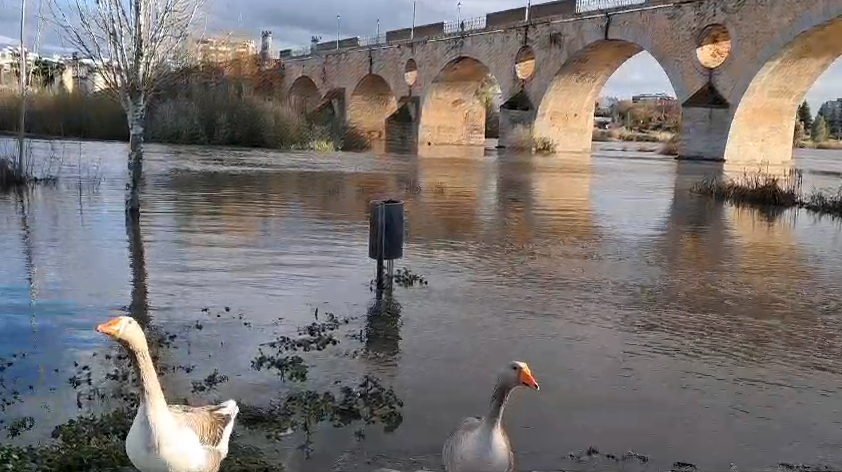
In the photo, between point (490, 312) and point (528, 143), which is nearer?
point (490, 312)

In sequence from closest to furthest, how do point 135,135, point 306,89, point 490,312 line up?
point 490,312
point 135,135
point 306,89

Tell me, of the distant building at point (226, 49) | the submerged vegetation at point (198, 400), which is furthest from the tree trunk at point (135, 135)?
the distant building at point (226, 49)

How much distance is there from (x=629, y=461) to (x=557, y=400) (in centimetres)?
99

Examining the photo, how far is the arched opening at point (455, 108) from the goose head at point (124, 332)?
5238cm

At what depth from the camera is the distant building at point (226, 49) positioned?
53281mm

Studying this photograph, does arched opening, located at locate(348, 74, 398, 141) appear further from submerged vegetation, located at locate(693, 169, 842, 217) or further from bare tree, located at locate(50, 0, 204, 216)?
bare tree, located at locate(50, 0, 204, 216)

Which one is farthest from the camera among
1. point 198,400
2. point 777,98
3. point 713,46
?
point 713,46

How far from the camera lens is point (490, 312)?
7953 mm

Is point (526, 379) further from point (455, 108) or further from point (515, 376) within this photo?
point (455, 108)

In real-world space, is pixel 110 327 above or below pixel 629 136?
below

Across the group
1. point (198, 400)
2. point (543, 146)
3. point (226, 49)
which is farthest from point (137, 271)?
point (226, 49)

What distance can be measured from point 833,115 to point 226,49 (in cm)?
8122

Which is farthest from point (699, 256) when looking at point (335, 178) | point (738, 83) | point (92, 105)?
point (92, 105)

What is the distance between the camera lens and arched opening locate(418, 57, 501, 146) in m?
56.6
